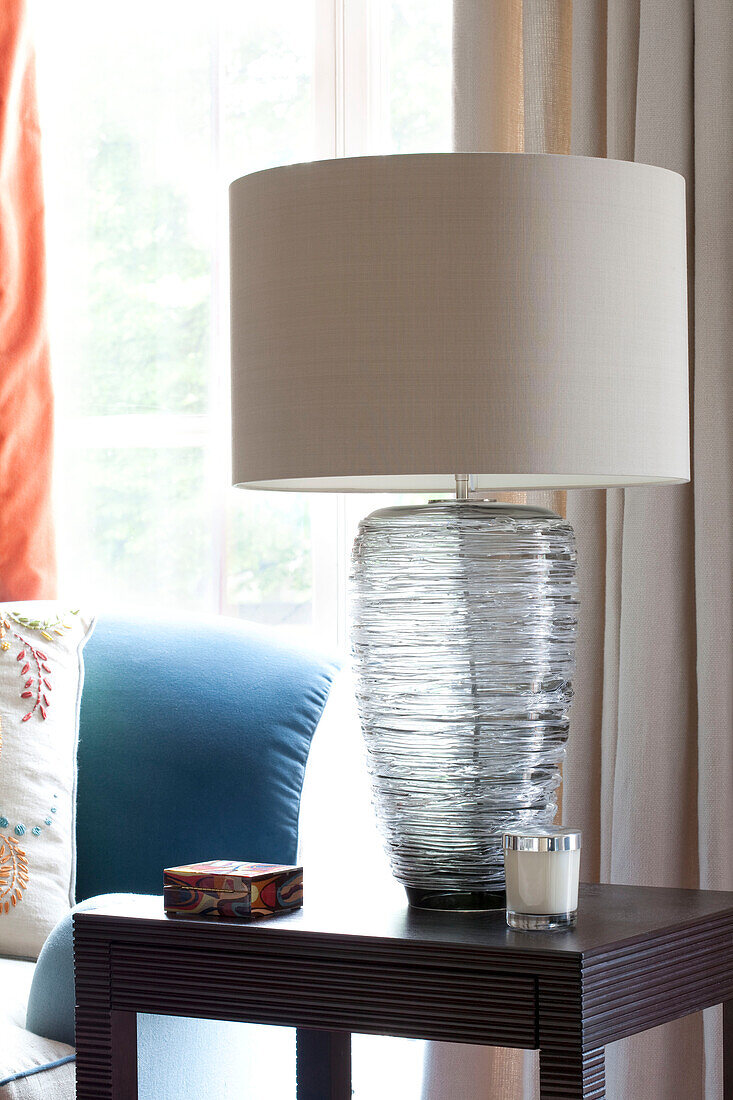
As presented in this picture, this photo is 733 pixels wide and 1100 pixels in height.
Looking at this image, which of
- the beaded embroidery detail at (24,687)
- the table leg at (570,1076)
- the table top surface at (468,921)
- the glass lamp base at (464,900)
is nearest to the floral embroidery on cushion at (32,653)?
the beaded embroidery detail at (24,687)

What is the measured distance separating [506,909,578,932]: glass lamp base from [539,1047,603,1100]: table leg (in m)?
0.12

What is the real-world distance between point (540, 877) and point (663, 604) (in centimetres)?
68

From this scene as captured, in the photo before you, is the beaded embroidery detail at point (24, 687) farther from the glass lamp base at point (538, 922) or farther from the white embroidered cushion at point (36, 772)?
the glass lamp base at point (538, 922)

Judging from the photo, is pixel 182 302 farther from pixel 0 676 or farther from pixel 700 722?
pixel 700 722

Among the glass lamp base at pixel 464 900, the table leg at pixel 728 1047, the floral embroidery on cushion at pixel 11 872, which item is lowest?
the table leg at pixel 728 1047

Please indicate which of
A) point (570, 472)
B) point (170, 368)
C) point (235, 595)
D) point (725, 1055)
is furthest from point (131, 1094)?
point (170, 368)

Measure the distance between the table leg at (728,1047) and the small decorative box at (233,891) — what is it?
1.55ft

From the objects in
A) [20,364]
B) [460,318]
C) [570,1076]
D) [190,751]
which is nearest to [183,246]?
[20,364]

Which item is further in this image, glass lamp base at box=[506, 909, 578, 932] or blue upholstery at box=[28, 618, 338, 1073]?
blue upholstery at box=[28, 618, 338, 1073]

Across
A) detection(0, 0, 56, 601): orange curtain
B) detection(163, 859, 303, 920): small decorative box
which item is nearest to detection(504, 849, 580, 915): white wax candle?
detection(163, 859, 303, 920): small decorative box

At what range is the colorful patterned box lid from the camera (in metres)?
1.32

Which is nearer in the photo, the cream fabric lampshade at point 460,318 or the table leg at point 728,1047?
the cream fabric lampshade at point 460,318

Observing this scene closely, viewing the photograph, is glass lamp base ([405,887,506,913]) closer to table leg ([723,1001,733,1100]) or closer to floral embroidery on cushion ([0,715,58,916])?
table leg ([723,1001,733,1100])

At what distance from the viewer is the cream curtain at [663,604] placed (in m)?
1.78
